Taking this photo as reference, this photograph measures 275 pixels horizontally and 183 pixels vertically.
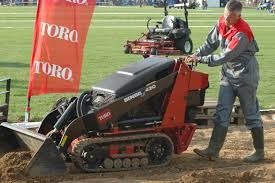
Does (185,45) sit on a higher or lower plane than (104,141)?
lower

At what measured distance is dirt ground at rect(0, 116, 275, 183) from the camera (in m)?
7.07

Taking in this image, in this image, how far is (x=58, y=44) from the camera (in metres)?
9.66

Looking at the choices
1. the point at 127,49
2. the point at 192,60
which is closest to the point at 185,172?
the point at 192,60

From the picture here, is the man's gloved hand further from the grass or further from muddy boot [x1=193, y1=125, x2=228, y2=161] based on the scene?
the grass

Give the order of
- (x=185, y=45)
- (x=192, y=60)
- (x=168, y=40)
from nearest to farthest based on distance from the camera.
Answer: (x=192, y=60) < (x=185, y=45) < (x=168, y=40)

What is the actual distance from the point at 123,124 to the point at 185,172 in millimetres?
892

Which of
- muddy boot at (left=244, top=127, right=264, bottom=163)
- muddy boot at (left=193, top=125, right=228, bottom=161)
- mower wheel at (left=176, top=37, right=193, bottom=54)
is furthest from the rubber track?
mower wheel at (left=176, top=37, right=193, bottom=54)

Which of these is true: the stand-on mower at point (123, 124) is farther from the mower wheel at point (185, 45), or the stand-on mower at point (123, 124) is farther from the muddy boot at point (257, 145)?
the mower wheel at point (185, 45)

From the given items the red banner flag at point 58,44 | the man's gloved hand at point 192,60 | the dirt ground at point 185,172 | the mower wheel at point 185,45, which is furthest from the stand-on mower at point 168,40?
the man's gloved hand at point 192,60

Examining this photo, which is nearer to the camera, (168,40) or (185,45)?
(185,45)

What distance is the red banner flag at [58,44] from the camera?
31.5 ft

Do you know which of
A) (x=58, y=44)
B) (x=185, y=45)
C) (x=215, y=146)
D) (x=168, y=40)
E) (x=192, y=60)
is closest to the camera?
(x=192, y=60)

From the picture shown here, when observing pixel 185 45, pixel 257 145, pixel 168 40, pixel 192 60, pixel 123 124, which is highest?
pixel 192 60

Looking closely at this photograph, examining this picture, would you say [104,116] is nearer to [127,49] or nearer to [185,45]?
[127,49]
